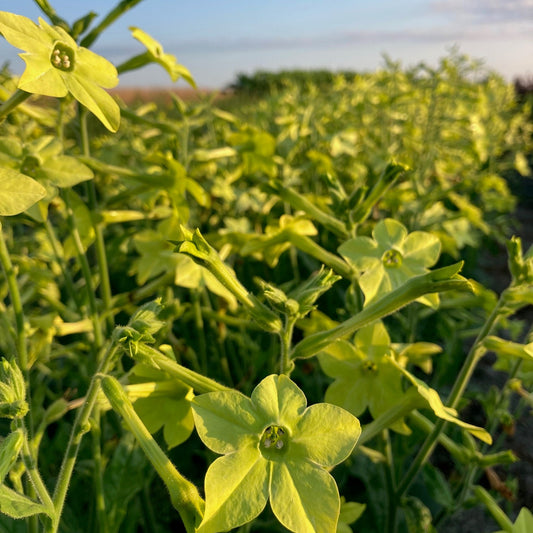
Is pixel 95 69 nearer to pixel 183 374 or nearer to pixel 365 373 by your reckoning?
pixel 183 374

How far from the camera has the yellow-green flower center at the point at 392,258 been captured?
1.23m

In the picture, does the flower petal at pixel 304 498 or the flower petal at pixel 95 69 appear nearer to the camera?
the flower petal at pixel 304 498

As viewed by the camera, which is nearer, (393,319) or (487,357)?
(393,319)

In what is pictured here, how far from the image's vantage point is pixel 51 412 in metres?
1.29

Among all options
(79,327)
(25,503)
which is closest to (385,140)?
(79,327)

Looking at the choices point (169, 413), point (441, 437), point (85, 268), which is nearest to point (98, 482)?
point (169, 413)

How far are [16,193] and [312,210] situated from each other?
0.75 metres

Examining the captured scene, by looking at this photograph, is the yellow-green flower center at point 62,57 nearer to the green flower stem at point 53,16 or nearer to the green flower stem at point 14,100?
the green flower stem at point 14,100

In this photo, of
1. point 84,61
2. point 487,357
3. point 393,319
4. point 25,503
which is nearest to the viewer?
point 25,503

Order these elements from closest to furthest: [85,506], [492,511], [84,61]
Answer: [84,61] → [492,511] → [85,506]

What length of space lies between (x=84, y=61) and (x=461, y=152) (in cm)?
401

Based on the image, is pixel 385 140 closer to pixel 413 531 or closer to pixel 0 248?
pixel 413 531

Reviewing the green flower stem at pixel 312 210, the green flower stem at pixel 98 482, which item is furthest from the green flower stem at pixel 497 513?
the green flower stem at pixel 98 482

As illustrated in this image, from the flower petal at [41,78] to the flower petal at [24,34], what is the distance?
18 mm
